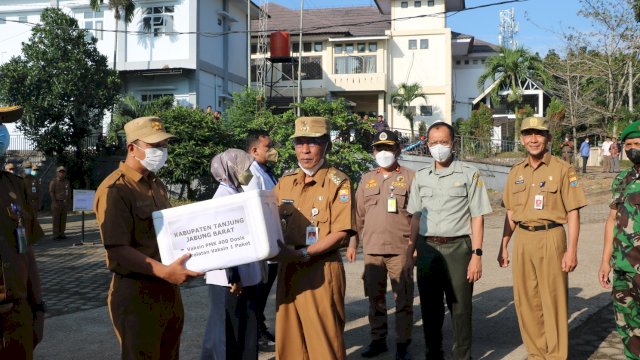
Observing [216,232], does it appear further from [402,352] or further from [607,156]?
[607,156]

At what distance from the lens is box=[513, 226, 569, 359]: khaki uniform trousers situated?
197 inches

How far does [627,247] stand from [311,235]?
2.32m

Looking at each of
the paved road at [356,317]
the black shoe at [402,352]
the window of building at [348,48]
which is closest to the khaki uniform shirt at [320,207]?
the black shoe at [402,352]

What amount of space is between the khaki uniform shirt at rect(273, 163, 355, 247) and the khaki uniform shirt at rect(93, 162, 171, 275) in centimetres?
85

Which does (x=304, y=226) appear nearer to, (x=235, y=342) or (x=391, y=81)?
(x=235, y=342)

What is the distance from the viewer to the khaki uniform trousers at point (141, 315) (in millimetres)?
3389

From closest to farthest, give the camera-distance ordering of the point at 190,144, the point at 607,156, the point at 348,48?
the point at 190,144 < the point at 607,156 < the point at 348,48

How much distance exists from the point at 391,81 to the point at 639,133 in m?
36.9

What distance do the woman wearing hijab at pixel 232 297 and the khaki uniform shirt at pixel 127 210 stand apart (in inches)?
25.9

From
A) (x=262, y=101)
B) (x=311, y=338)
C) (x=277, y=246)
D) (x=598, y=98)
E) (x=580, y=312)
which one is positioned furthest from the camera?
(x=598, y=98)

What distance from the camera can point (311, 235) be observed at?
394 cm

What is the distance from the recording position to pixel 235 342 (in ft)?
14.1

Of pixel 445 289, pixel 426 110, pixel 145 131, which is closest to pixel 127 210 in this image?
pixel 145 131

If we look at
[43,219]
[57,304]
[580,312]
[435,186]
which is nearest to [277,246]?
[435,186]
